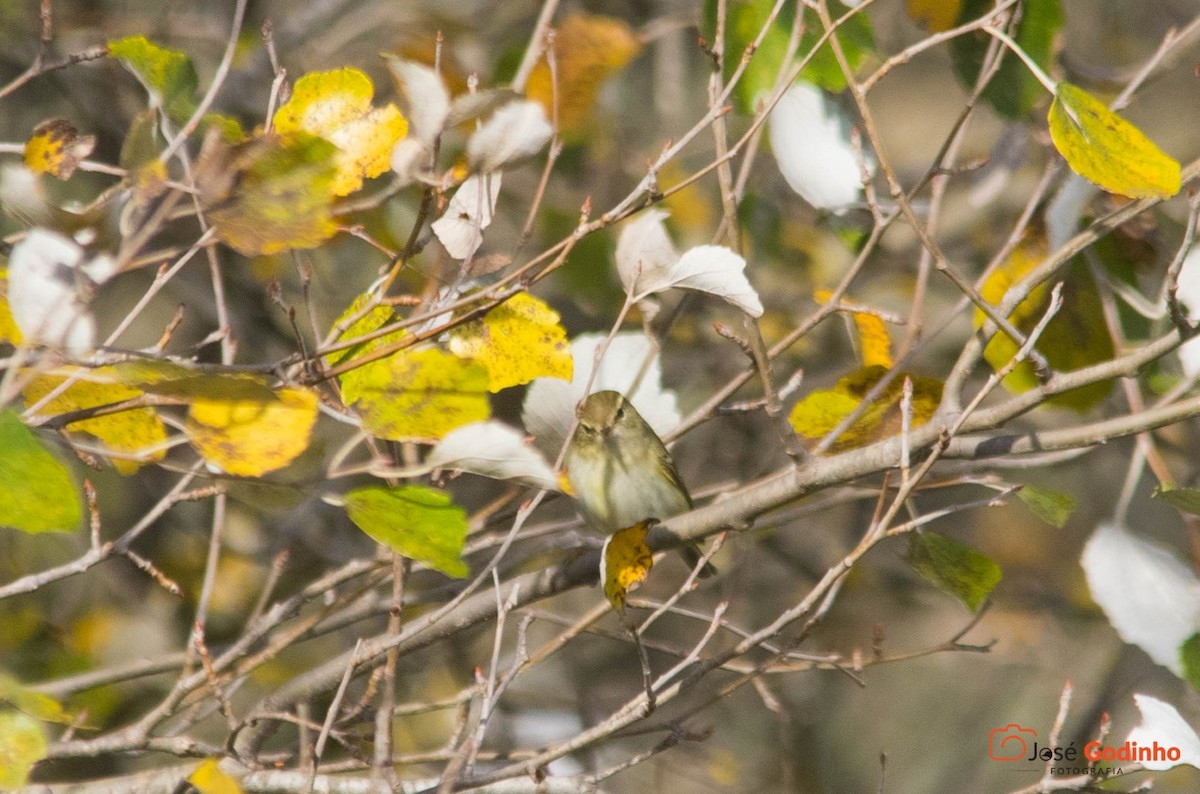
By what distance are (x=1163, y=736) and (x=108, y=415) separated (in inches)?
53.0

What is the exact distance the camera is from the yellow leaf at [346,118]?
51.0 inches

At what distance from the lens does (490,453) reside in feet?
3.97

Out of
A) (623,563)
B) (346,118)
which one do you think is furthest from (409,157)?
(623,563)

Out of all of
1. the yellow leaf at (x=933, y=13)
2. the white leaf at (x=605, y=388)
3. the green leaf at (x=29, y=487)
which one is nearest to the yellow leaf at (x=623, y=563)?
the white leaf at (x=605, y=388)

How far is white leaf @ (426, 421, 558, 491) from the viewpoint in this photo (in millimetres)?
1199

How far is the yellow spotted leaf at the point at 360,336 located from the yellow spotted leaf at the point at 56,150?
1.17 feet

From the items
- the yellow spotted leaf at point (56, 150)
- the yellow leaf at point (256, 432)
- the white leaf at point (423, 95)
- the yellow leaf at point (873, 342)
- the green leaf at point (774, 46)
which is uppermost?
the green leaf at point (774, 46)

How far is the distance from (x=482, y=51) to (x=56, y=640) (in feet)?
6.14

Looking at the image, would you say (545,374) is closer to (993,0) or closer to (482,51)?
(993,0)

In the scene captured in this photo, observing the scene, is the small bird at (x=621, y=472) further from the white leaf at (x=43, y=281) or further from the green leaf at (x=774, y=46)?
the white leaf at (x=43, y=281)

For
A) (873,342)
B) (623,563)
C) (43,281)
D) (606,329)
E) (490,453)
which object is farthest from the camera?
(606,329)

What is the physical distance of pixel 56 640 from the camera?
2566mm

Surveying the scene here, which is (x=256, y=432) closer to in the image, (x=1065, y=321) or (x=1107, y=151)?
(x=1107, y=151)

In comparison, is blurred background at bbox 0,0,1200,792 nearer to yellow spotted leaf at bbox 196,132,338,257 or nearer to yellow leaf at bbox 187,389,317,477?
yellow leaf at bbox 187,389,317,477
